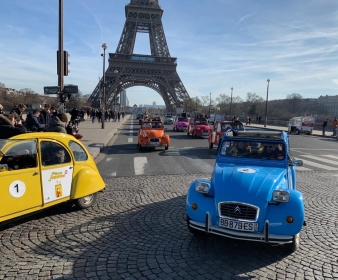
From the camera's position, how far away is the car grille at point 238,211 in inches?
146

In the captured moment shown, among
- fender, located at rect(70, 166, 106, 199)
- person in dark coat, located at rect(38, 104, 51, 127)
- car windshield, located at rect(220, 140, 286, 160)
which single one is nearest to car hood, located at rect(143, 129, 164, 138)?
person in dark coat, located at rect(38, 104, 51, 127)

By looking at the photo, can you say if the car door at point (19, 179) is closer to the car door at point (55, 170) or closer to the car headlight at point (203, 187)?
the car door at point (55, 170)

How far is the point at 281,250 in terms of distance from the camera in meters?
4.04

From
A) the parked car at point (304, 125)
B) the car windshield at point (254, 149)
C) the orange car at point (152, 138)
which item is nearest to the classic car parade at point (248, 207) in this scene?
the car windshield at point (254, 149)

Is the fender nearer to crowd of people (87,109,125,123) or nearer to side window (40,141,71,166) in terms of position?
side window (40,141,71,166)

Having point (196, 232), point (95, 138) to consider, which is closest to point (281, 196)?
point (196, 232)

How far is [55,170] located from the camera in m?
4.98

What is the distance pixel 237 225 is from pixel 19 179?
125 inches

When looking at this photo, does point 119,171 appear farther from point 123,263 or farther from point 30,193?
point 123,263

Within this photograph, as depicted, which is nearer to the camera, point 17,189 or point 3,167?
point 3,167

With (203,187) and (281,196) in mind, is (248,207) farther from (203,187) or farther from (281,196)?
(203,187)

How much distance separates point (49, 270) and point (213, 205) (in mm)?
2142

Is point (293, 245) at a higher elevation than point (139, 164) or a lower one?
higher

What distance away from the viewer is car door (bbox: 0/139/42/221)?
13.7ft
